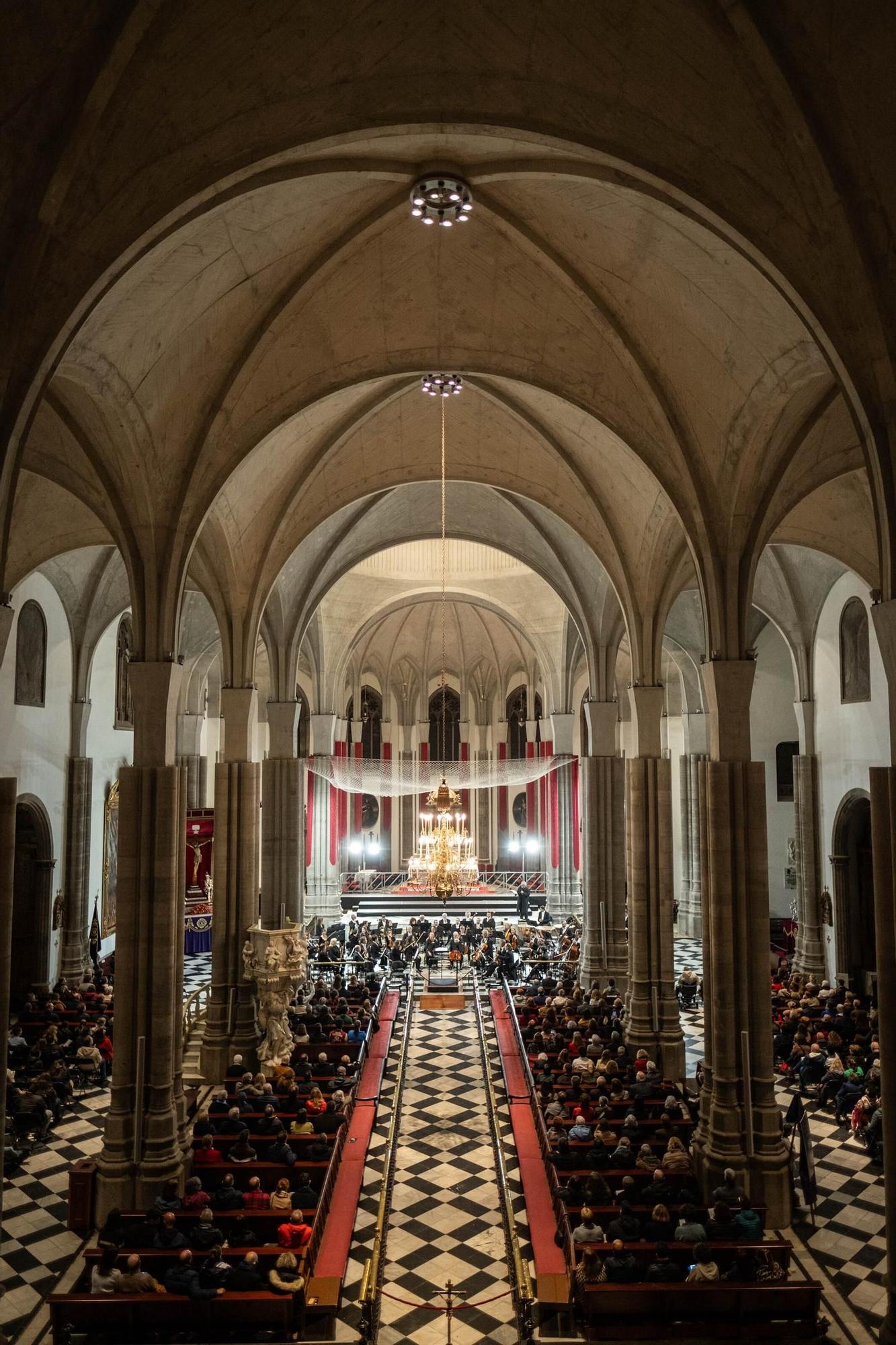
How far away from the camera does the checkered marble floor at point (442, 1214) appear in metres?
9.32

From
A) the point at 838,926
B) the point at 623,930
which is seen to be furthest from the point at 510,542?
the point at 838,926

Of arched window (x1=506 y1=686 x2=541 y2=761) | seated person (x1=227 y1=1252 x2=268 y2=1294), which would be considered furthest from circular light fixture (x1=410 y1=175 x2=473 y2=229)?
arched window (x1=506 y1=686 x2=541 y2=761)

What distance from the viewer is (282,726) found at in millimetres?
21250

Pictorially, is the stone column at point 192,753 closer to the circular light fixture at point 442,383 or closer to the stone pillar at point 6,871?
the circular light fixture at point 442,383

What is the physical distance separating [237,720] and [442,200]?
1024 centimetres

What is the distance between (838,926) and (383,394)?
608 inches

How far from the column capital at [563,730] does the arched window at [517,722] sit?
10351 mm

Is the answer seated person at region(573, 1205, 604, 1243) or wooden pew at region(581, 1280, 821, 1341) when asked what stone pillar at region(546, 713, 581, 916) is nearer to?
seated person at region(573, 1205, 604, 1243)

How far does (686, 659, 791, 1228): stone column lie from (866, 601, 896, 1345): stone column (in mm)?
4261

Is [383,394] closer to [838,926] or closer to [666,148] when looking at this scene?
[666,148]

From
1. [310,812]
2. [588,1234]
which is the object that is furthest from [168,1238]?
[310,812]

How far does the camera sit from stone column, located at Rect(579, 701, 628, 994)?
21.0 metres

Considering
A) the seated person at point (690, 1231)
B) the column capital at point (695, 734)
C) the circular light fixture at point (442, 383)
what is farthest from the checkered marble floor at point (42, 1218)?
the column capital at point (695, 734)

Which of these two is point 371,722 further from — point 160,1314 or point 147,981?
→ point 160,1314
